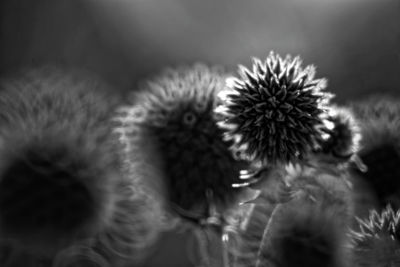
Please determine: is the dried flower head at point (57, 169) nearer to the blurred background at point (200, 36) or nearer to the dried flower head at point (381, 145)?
the dried flower head at point (381, 145)

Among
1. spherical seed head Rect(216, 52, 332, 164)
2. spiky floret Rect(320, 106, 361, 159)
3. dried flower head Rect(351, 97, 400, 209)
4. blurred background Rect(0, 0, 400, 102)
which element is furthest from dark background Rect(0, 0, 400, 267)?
spherical seed head Rect(216, 52, 332, 164)

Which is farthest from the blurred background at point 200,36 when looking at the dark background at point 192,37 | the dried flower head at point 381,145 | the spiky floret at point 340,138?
the spiky floret at point 340,138

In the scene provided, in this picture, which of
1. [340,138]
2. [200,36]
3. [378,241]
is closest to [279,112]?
[340,138]

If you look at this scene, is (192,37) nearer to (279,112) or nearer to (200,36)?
(200,36)

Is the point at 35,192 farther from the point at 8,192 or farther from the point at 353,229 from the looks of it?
the point at 353,229

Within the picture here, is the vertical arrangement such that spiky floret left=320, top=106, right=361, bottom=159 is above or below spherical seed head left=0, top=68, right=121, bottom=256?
below

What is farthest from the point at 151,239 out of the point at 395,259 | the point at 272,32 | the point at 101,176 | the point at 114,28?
the point at 114,28

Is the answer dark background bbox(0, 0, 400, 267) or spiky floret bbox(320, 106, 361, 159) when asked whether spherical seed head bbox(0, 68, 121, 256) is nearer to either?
spiky floret bbox(320, 106, 361, 159)
